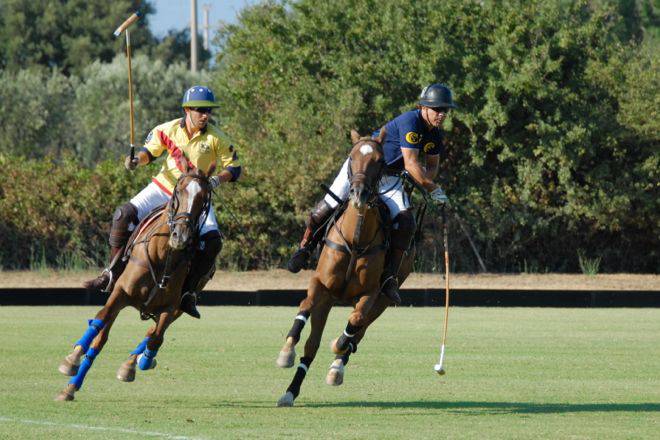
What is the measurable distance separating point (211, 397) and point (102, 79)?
37.8 meters

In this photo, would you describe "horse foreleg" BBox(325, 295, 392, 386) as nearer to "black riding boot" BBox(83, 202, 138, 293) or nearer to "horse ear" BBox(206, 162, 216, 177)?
"horse ear" BBox(206, 162, 216, 177)

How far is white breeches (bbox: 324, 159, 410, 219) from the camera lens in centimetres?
979

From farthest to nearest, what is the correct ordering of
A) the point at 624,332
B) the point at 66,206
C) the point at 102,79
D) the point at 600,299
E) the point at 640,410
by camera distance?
the point at 102,79 < the point at 66,206 < the point at 600,299 < the point at 624,332 < the point at 640,410

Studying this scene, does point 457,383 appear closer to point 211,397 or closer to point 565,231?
point 211,397

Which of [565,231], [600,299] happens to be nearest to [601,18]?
[565,231]

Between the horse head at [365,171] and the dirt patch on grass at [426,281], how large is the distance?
14.8m

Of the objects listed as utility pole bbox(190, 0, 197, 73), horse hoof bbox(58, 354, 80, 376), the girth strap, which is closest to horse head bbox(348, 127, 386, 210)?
the girth strap

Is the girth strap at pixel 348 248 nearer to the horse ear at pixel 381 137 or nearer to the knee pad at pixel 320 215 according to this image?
the knee pad at pixel 320 215

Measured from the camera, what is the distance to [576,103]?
84.8 feet

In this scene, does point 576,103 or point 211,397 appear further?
point 576,103

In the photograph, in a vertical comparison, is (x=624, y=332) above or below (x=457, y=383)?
below

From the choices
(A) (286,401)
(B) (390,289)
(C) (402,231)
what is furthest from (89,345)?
(C) (402,231)

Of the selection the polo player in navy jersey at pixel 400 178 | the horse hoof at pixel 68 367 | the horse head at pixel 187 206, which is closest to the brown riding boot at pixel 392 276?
the polo player in navy jersey at pixel 400 178

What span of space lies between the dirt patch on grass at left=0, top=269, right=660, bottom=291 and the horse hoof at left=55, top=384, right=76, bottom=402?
14762 millimetres
